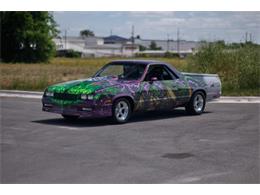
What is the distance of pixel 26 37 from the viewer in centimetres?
6875

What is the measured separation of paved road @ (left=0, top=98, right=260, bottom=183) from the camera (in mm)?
7375

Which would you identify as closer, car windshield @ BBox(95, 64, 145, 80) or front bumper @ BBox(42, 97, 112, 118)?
front bumper @ BBox(42, 97, 112, 118)

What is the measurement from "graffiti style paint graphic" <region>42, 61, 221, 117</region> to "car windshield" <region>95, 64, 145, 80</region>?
0.68 ft

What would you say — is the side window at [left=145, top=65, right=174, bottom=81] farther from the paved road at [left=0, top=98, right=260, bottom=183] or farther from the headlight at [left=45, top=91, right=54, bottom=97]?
the headlight at [left=45, top=91, right=54, bottom=97]

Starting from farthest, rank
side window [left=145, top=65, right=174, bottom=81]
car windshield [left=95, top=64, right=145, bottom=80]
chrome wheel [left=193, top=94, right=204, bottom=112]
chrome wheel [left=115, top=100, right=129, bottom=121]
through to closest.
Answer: chrome wheel [left=193, top=94, right=204, bottom=112], side window [left=145, top=65, right=174, bottom=81], car windshield [left=95, top=64, right=145, bottom=80], chrome wheel [left=115, top=100, right=129, bottom=121]

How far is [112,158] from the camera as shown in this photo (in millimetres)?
8539

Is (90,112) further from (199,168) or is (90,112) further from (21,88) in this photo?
(21,88)

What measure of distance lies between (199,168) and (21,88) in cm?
1576

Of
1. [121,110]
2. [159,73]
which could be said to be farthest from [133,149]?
[159,73]

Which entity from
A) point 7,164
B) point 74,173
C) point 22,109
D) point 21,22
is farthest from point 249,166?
point 21,22

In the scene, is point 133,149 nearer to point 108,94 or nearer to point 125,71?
point 108,94

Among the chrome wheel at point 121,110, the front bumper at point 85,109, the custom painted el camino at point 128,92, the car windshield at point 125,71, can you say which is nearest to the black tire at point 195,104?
the custom painted el camino at point 128,92

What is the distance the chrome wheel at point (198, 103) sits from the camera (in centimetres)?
1452

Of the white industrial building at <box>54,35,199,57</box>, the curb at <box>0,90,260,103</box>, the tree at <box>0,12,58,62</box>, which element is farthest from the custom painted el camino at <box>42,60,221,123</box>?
the white industrial building at <box>54,35,199,57</box>
